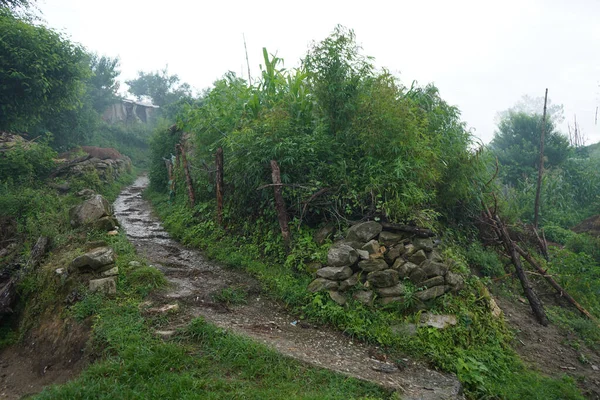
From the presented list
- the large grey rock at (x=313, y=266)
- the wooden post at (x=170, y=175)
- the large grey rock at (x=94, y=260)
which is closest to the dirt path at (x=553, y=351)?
the large grey rock at (x=313, y=266)

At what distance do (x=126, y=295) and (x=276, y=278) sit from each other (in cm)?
228

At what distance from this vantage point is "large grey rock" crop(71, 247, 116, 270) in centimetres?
527

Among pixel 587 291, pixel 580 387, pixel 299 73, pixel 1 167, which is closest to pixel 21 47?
pixel 1 167

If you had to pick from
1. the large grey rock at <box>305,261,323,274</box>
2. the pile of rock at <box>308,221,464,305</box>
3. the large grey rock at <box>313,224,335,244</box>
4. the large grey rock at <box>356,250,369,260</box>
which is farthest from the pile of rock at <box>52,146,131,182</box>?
the large grey rock at <box>356,250,369,260</box>

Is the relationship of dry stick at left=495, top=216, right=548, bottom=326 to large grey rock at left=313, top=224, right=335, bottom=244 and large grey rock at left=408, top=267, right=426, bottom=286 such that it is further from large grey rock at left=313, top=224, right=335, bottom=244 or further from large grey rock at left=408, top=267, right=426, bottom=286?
large grey rock at left=313, top=224, right=335, bottom=244

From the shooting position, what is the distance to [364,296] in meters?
5.08

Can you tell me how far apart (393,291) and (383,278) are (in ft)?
0.75

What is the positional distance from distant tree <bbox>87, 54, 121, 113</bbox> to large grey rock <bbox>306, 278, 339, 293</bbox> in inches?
1175

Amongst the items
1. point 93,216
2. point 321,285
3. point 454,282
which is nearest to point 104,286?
point 321,285

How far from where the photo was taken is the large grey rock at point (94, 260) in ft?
17.3

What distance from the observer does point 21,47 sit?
1196cm

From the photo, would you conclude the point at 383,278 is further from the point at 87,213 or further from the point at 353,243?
the point at 87,213

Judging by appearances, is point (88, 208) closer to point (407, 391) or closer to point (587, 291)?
point (407, 391)

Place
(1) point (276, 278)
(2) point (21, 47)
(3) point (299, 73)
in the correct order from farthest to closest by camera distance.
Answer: (2) point (21, 47) → (3) point (299, 73) → (1) point (276, 278)
